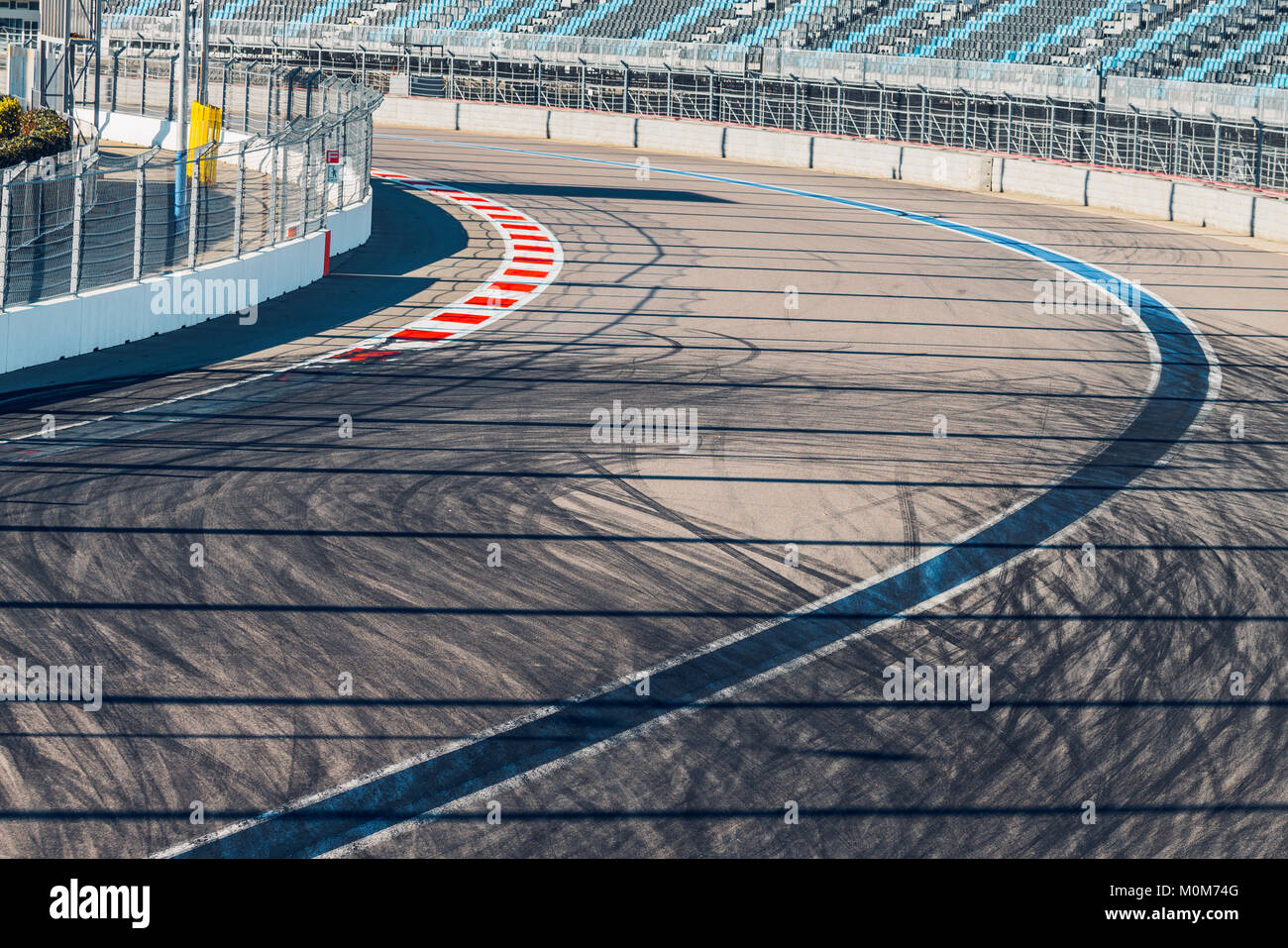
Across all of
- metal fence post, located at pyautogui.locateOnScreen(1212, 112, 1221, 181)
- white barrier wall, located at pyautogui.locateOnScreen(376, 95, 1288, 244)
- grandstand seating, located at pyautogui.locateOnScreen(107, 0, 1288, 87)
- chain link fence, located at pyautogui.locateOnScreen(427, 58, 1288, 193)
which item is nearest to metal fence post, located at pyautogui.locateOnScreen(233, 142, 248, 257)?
white barrier wall, located at pyautogui.locateOnScreen(376, 95, 1288, 244)

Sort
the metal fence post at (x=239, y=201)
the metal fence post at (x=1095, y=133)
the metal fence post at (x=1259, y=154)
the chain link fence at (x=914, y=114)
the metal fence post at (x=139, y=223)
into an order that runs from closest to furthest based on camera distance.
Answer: the metal fence post at (x=139, y=223) < the metal fence post at (x=239, y=201) < the metal fence post at (x=1259, y=154) < the chain link fence at (x=914, y=114) < the metal fence post at (x=1095, y=133)

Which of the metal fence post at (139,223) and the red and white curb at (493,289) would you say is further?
the red and white curb at (493,289)

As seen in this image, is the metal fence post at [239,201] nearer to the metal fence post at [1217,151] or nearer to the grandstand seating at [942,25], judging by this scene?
the metal fence post at [1217,151]

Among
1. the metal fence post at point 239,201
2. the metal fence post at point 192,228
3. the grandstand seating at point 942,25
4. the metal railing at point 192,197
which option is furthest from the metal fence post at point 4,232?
the grandstand seating at point 942,25

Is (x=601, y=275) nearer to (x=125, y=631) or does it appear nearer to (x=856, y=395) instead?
(x=856, y=395)

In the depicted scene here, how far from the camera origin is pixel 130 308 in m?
15.6

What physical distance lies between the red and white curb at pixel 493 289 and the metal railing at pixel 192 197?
2.34 metres

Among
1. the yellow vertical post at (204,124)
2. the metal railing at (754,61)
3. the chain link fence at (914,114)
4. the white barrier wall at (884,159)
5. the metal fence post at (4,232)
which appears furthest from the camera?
the metal railing at (754,61)

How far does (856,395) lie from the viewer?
1470 cm

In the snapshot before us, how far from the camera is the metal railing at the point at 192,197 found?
14.6 meters

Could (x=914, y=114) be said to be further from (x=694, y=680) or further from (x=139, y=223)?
(x=694, y=680)

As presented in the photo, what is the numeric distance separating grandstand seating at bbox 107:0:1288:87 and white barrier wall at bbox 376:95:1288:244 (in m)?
5.16

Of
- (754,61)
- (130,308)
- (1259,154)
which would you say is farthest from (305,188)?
(754,61)

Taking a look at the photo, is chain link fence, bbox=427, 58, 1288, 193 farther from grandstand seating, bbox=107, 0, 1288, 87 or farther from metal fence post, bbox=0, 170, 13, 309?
metal fence post, bbox=0, 170, 13, 309
